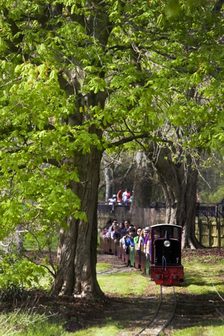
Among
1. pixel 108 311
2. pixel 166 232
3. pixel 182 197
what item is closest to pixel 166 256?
pixel 166 232

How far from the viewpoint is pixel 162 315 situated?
17.6 metres

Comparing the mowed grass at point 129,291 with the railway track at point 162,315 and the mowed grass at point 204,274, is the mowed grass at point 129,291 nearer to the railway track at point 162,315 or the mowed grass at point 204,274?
the mowed grass at point 204,274

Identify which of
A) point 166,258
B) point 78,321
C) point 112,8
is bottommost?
point 78,321

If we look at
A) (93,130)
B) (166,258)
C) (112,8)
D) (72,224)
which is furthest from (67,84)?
(166,258)

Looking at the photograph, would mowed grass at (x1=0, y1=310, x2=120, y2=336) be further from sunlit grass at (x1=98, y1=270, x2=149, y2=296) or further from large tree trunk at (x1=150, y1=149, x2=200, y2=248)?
large tree trunk at (x1=150, y1=149, x2=200, y2=248)

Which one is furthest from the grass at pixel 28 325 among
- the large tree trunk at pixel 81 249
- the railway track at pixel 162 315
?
the large tree trunk at pixel 81 249

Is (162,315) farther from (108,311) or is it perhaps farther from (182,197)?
(182,197)

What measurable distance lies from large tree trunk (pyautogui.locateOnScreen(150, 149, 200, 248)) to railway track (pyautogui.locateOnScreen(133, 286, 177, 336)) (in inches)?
399

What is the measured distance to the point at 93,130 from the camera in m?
17.5

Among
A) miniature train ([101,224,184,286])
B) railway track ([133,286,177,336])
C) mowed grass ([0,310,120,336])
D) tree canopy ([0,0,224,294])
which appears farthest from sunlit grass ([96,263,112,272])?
mowed grass ([0,310,120,336])

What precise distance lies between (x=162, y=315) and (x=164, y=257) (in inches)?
262

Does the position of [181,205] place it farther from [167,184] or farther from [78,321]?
[78,321]

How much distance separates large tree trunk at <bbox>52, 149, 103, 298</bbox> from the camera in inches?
730

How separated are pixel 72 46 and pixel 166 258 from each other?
1088cm
